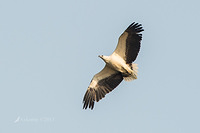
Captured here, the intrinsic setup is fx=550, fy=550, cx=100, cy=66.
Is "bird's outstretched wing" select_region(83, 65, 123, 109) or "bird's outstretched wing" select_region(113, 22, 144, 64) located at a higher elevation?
"bird's outstretched wing" select_region(113, 22, 144, 64)

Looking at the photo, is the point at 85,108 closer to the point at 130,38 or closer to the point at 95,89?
the point at 95,89

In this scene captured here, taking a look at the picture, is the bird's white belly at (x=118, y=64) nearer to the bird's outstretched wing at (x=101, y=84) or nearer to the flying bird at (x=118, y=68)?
the flying bird at (x=118, y=68)

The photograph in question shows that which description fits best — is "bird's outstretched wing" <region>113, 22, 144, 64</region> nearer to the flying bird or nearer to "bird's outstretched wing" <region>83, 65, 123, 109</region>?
the flying bird

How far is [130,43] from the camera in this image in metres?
24.0

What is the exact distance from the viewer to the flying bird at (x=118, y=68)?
2383 centimetres

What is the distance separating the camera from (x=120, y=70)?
2444 centimetres

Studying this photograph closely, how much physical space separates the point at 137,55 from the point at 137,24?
1.35m

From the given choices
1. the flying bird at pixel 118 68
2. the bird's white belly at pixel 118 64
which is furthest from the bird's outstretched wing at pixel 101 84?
the bird's white belly at pixel 118 64

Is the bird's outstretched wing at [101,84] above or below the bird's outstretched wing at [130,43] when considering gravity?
below

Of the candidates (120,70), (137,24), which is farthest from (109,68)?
(137,24)

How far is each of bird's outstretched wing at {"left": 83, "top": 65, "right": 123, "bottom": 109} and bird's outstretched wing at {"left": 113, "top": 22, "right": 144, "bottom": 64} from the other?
998mm

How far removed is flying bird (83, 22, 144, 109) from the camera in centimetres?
2383

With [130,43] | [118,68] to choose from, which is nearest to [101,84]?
[118,68]

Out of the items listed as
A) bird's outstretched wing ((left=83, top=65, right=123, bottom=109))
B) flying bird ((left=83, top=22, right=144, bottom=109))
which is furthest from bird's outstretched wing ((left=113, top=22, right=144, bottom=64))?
bird's outstretched wing ((left=83, top=65, right=123, bottom=109))
